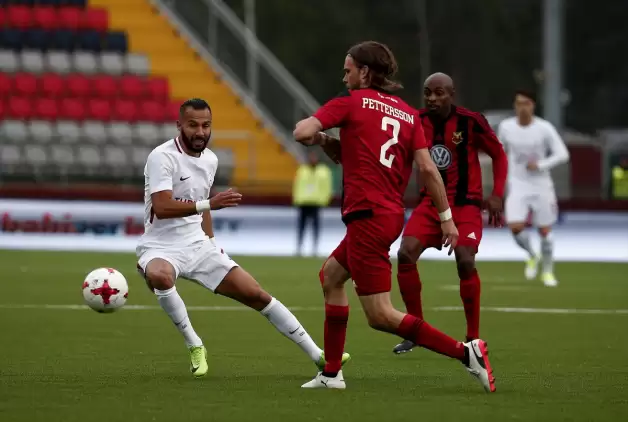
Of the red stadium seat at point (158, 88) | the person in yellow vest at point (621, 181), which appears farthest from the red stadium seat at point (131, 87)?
the person in yellow vest at point (621, 181)

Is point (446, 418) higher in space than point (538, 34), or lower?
lower

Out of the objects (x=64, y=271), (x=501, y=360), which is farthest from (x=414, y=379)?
(x=64, y=271)

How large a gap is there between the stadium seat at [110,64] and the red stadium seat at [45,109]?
1.80 metres

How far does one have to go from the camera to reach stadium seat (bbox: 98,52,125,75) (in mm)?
33688

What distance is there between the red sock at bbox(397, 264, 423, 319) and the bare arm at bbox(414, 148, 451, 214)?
243cm

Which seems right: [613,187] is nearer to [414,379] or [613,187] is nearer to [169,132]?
[169,132]

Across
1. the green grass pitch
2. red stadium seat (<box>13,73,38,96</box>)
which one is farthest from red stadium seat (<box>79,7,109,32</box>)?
the green grass pitch

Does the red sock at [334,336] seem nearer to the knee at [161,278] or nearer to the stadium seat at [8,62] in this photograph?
the knee at [161,278]

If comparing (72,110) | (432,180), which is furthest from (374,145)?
(72,110)

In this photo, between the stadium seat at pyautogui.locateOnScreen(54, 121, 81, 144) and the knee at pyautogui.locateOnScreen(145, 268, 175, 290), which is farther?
the stadium seat at pyautogui.locateOnScreen(54, 121, 81, 144)

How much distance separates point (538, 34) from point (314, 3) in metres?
8.55

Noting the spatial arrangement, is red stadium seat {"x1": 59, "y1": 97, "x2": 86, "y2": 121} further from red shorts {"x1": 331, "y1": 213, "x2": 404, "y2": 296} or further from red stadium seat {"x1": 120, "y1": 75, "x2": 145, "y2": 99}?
red shorts {"x1": 331, "y1": 213, "x2": 404, "y2": 296}

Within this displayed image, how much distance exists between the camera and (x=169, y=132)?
104ft

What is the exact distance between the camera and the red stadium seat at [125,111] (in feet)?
106
